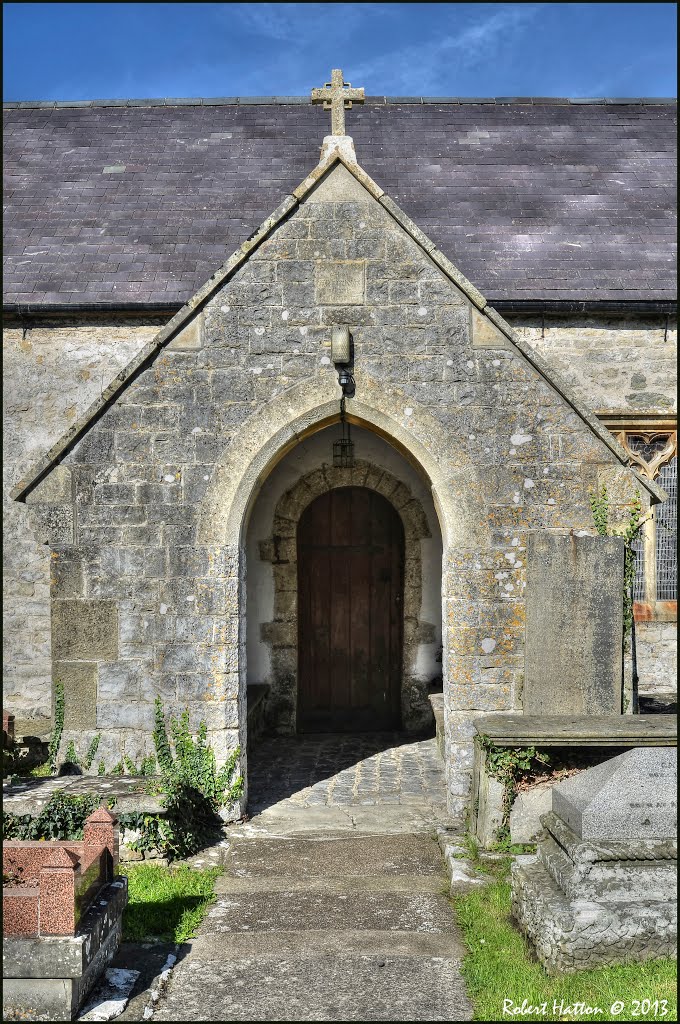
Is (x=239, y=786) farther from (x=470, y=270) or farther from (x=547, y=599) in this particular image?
(x=470, y=270)

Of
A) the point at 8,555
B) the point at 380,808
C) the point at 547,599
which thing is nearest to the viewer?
the point at 547,599

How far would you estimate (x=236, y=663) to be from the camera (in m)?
6.75

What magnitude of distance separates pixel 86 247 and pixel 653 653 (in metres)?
8.39

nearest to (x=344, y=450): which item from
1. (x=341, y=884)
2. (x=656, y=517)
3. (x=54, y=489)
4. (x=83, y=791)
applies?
(x=54, y=489)

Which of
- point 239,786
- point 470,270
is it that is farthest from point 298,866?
point 470,270

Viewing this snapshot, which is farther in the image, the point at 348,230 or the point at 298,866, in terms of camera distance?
the point at 348,230

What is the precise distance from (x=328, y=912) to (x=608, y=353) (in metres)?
7.10

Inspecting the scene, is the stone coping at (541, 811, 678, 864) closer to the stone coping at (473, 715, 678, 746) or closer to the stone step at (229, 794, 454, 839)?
the stone coping at (473, 715, 678, 746)

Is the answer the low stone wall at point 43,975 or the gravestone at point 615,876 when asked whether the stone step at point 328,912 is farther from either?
the low stone wall at point 43,975

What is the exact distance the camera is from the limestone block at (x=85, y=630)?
669cm

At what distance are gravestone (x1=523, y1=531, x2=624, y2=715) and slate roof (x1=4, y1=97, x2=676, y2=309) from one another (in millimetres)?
4157

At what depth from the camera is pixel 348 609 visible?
9.98 metres

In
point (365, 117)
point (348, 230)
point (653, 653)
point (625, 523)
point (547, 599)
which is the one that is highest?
point (365, 117)

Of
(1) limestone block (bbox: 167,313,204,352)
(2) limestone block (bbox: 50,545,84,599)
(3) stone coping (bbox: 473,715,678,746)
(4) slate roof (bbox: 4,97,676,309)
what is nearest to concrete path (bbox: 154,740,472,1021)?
(3) stone coping (bbox: 473,715,678,746)
